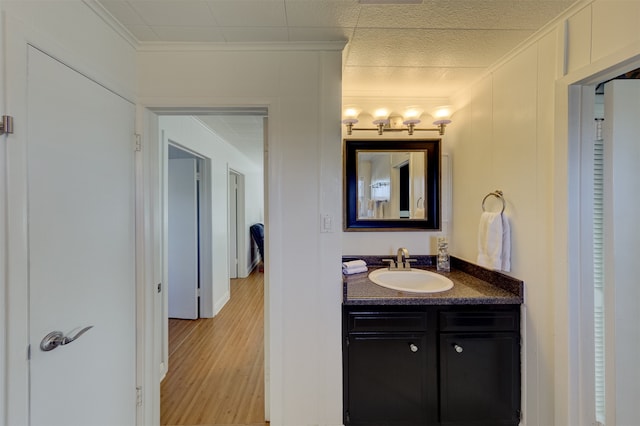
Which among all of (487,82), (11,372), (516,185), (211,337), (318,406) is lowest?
(211,337)

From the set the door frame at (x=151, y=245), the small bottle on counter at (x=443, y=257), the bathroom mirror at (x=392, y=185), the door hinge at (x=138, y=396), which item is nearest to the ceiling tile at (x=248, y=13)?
the door frame at (x=151, y=245)

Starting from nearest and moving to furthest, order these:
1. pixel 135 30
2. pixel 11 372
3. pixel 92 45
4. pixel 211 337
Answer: pixel 11 372 < pixel 92 45 < pixel 135 30 < pixel 211 337

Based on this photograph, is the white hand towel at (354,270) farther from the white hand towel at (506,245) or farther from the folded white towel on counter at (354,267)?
the white hand towel at (506,245)

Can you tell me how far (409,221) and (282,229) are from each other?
1193 millimetres

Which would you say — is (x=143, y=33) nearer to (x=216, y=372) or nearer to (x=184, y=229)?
(x=184, y=229)

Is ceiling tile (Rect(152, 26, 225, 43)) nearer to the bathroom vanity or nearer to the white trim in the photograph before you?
the white trim

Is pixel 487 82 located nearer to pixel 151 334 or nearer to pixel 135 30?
pixel 135 30

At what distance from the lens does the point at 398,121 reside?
2.28 m

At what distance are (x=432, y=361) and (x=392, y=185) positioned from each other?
1311 mm

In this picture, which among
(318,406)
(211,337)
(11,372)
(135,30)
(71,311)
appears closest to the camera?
(11,372)

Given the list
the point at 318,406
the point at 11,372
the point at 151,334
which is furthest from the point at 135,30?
the point at 318,406

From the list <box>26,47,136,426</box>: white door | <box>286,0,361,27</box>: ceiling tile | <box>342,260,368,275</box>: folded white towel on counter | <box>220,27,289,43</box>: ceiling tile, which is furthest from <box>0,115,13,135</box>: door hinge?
<box>342,260,368,275</box>: folded white towel on counter

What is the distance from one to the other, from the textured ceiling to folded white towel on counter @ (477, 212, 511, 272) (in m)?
1.04

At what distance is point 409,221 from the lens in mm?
2297
